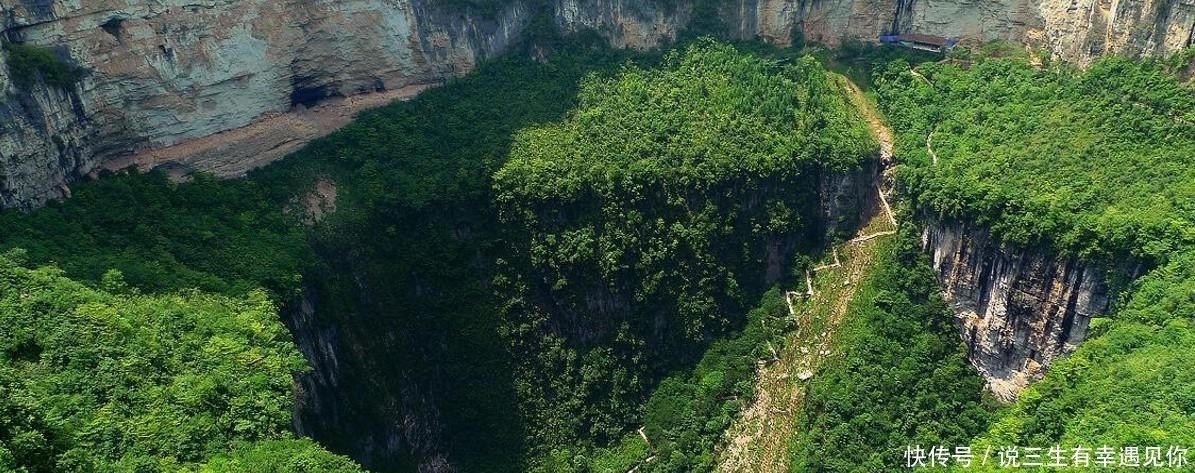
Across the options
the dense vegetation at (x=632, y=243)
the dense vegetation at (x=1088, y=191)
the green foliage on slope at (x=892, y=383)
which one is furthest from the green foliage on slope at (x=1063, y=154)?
the dense vegetation at (x=632, y=243)

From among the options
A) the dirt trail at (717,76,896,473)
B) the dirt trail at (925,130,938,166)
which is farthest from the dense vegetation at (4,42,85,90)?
the dirt trail at (925,130,938,166)

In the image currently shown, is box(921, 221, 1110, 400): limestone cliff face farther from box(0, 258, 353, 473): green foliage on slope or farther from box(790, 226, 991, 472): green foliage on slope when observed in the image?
box(0, 258, 353, 473): green foliage on slope

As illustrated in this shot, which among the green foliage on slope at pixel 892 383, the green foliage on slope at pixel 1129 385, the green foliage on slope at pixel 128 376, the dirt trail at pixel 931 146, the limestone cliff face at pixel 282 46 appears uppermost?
the limestone cliff face at pixel 282 46

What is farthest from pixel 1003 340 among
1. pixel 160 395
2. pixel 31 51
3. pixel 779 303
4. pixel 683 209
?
pixel 31 51

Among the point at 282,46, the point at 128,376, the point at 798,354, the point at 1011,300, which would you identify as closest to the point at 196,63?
the point at 282,46

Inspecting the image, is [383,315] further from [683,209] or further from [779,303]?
[779,303]

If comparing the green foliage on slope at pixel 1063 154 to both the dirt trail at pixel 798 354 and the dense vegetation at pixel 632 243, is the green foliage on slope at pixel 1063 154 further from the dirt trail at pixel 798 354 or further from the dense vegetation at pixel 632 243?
the dense vegetation at pixel 632 243

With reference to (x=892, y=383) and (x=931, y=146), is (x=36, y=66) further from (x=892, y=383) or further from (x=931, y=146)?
(x=931, y=146)
